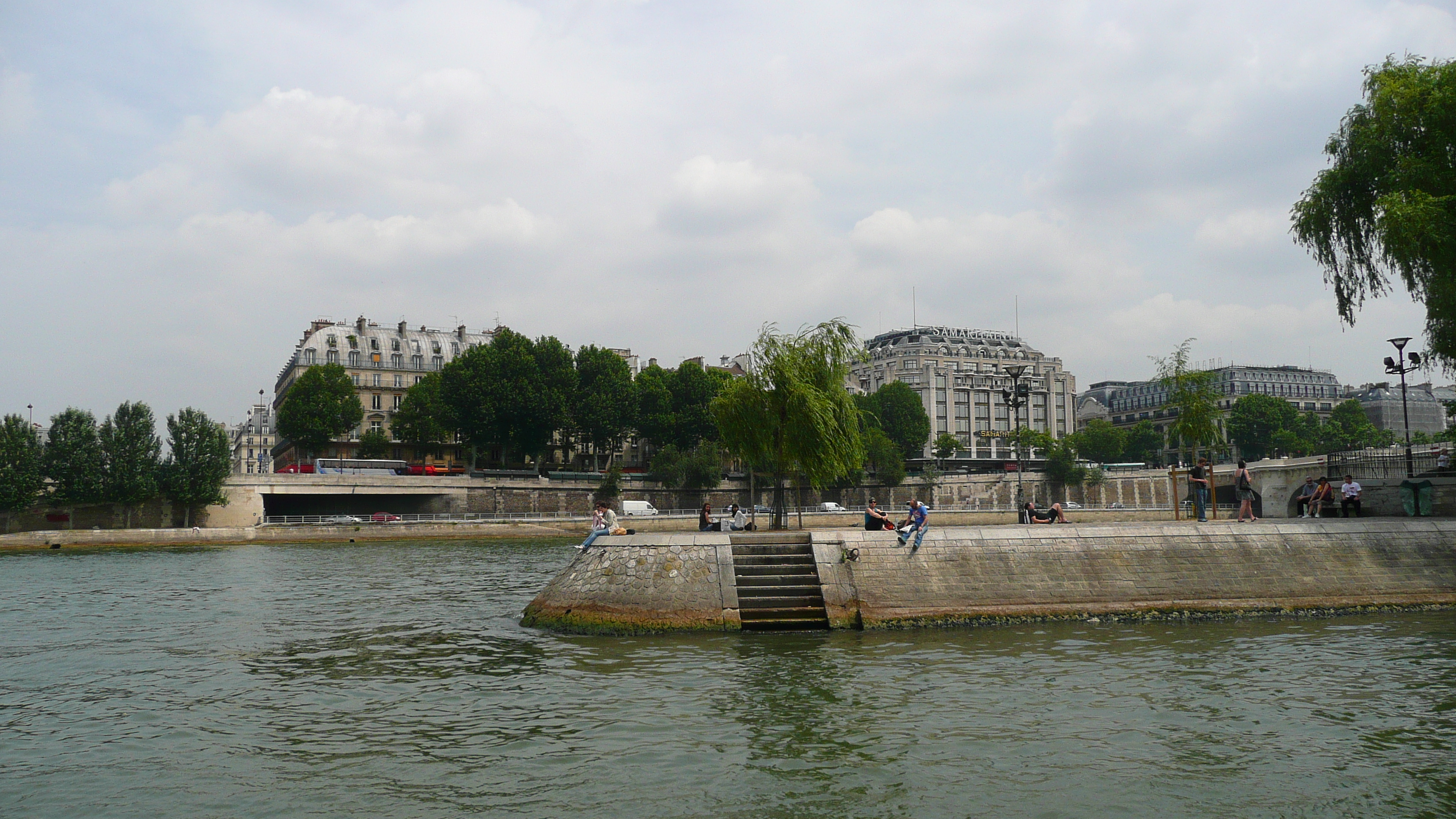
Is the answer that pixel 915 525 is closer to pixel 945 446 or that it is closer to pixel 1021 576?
pixel 1021 576

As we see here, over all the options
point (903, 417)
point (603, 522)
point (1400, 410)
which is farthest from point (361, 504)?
point (1400, 410)

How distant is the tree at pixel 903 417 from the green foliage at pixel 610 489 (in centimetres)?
4839

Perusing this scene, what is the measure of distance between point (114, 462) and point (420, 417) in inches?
1442

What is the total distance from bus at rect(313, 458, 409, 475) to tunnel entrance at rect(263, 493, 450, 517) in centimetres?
245

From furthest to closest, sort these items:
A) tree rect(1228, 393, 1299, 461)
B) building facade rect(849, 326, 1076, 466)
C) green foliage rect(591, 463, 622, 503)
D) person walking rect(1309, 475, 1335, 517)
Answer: building facade rect(849, 326, 1076, 466)
tree rect(1228, 393, 1299, 461)
green foliage rect(591, 463, 622, 503)
person walking rect(1309, 475, 1335, 517)

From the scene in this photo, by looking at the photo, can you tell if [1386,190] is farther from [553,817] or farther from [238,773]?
[238,773]

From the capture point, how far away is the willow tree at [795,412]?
97.1 feet

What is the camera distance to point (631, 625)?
73.2 ft

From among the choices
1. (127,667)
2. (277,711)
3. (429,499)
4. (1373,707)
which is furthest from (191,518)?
(1373,707)

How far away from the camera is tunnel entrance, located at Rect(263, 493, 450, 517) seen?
300 feet

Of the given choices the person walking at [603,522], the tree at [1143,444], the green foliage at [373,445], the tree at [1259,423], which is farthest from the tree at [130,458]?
the tree at [1259,423]

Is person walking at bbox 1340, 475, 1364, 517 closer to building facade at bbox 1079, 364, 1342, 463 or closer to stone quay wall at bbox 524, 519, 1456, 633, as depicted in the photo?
stone quay wall at bbox 524, 519, 1456, 633

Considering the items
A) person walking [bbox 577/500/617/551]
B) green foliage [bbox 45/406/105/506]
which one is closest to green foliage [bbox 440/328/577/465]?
green foliage [bbox 45/406/105/506]

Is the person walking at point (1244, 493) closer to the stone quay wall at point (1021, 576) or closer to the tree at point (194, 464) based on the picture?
the stone quay wall at point (1021, 576)
